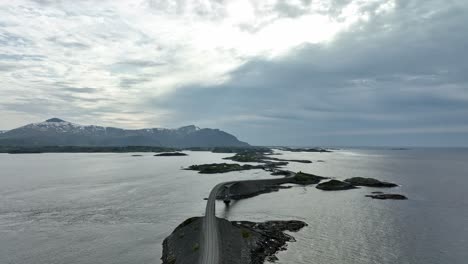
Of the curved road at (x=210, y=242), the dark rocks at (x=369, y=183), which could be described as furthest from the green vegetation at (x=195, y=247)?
A: the dark rocks at (x=369, y=183)

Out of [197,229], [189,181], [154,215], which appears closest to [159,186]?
[189,181]

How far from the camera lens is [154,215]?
228 ft

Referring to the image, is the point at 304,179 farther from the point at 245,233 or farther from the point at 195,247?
the point at 195,247

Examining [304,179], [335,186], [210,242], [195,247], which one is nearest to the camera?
[195,247]

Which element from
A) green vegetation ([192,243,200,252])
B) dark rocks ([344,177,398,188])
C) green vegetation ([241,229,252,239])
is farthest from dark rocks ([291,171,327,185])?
green vegetation ([192,243,200,252])

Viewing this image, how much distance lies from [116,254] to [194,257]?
1350 centimetres

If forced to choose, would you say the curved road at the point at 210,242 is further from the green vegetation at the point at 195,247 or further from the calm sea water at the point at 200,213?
the calm sea water at the point at 200,213

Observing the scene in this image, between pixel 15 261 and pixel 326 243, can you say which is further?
pixel 326 243

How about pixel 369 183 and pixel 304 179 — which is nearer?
pixel 369 183

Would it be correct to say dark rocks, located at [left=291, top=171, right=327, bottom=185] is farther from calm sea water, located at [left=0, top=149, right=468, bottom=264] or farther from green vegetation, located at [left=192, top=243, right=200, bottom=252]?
green vegetation, located at [left=192, top=243, right=200, bottom=252]

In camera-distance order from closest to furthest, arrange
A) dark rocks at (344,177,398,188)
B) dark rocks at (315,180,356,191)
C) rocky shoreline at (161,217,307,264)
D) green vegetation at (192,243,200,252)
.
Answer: green vegetation at (192,243,200,252)
rocky shoreline at (161,217,307,264)
dark rocks at (315,180,356,191)
dark rocks at (344,177,398,188)

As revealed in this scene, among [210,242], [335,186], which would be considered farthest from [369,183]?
[210,242]

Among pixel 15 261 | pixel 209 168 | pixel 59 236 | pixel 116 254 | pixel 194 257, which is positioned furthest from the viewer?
pixel 209 168

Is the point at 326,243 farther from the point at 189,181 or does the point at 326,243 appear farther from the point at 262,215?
the point at 189,181
